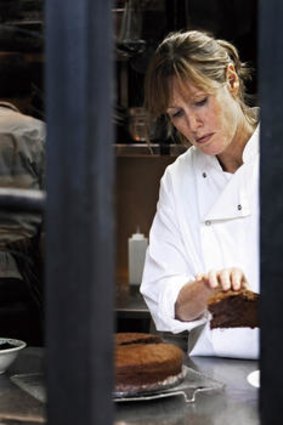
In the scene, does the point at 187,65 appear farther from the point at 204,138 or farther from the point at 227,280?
the point at 227,280

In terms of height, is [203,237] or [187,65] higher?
[187,65]

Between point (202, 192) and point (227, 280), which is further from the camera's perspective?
point (202, 192)

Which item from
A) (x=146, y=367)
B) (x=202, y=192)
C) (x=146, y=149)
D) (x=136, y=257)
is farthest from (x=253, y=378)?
(x=146, y=149)

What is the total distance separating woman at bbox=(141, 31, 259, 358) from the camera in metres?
2.23

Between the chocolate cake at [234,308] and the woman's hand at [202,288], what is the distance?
18mm

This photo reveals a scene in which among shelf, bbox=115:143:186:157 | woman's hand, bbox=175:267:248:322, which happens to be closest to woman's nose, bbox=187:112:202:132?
woman's hand, bbox=175:267:248:322

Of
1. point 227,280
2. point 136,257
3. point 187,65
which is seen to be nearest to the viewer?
point 227,280

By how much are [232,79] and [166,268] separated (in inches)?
23.1

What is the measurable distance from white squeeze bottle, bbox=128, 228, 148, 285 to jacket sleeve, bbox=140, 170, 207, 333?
4.62ft

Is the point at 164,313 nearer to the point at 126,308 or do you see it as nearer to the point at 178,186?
the point at 178,186

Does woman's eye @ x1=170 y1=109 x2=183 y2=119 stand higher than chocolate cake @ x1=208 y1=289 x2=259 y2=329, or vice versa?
woman's eye @ x1=170 y1=109 x2=183 y2=119

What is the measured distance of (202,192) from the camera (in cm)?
244

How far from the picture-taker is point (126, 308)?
11.3ft

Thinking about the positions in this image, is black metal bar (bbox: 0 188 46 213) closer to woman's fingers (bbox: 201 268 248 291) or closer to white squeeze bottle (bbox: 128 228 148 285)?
woman's fingers (bbox: 201 268 248 291)
